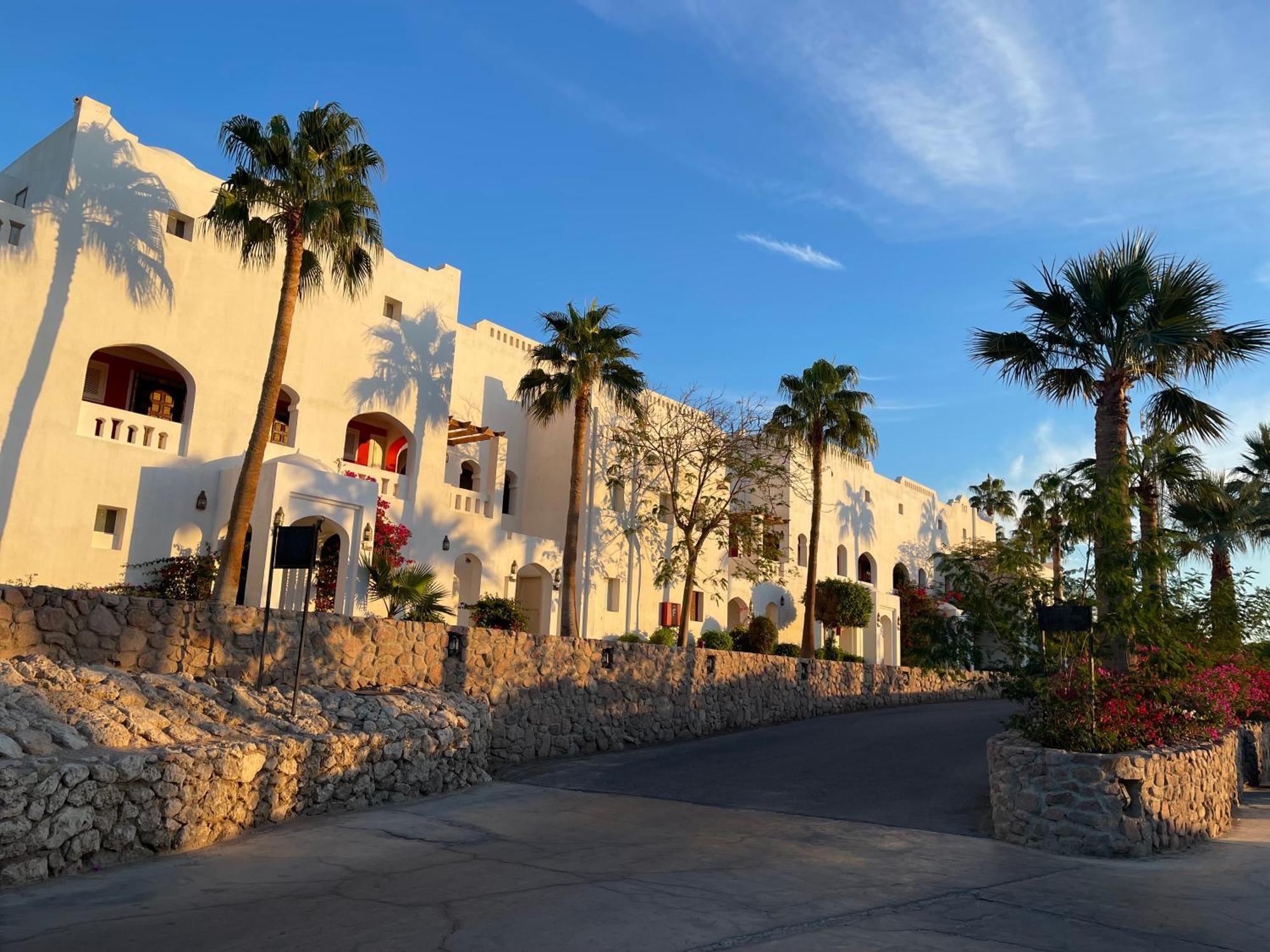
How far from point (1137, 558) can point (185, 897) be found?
430 inches

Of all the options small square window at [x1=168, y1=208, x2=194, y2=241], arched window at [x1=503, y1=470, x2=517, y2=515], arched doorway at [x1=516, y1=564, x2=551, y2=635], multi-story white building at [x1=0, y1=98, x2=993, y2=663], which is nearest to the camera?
multi-story white building at [x1=0, y1=98, x2=993, y2=663]

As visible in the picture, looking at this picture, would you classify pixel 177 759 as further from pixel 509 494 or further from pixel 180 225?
pixel 509 494

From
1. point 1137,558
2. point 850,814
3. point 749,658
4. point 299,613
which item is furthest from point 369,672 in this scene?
point 749,658

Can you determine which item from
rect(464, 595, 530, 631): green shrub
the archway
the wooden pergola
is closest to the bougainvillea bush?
rect(464, 595, 530, 631): green shrub

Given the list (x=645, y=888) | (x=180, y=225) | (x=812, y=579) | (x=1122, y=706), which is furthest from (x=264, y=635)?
(x=812, y=579)

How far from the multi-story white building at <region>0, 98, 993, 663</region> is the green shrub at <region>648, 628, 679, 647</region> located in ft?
3.62

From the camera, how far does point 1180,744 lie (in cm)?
1248

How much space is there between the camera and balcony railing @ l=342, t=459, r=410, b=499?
2341 cm

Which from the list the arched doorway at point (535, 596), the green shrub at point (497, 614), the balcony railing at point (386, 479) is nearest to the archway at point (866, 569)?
the arched doorway at point (535, 596)

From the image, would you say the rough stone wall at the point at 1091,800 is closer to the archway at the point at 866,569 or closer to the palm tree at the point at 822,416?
the palm tree at the point at 822,416

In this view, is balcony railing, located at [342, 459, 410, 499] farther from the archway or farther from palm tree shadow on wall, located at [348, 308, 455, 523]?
the archway

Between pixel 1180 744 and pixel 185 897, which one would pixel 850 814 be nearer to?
pixel 1180 744

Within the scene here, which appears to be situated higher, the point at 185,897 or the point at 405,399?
the point at 405,399

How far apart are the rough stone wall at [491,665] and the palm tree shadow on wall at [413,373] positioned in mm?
7869
